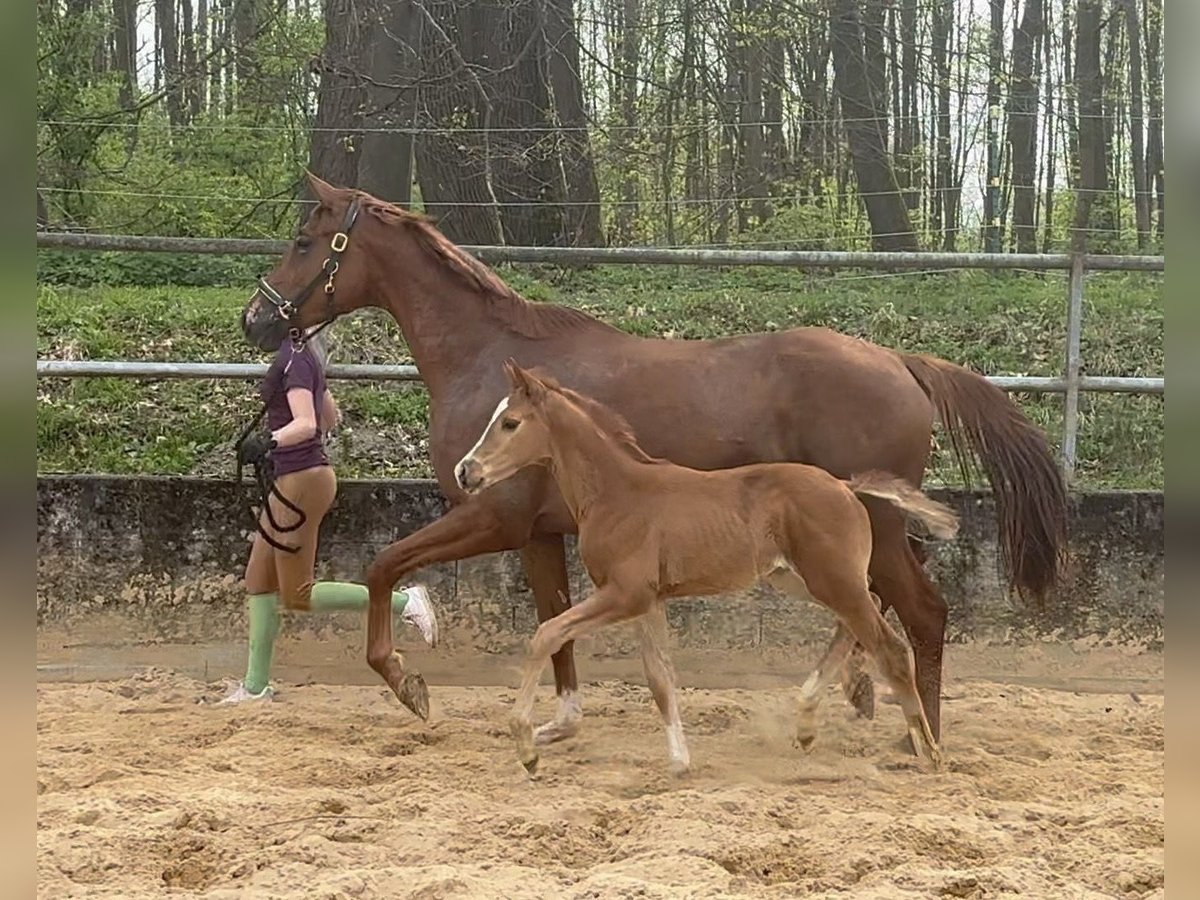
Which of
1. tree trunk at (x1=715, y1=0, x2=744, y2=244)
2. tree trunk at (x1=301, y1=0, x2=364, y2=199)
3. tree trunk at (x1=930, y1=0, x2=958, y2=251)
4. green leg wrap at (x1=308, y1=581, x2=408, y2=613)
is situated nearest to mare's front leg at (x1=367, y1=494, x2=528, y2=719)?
green leg wrap at (x1=308, y1=581, x2=408, y2=613)

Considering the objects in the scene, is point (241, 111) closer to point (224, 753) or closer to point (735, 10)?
point (735, 10)

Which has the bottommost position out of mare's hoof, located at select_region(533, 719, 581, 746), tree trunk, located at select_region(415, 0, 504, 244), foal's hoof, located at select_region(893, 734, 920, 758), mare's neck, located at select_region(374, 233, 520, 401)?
foal's hoof, located at select_region(893, 734, 920, 758)

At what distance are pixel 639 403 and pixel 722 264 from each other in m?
1.63

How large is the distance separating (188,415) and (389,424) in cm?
121

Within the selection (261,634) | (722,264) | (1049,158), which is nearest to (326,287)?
(261,634)

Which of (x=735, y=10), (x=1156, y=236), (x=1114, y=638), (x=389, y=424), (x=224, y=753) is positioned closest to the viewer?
(x=224, y=753)

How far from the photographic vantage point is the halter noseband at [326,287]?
4832 mm

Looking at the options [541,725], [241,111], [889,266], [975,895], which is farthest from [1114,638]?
[241,111]

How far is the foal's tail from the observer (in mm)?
4105

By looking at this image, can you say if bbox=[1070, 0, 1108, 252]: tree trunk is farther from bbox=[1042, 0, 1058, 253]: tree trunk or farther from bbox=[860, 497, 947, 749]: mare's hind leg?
bbox=[860, 497, 947, 749]: mare's hind leg

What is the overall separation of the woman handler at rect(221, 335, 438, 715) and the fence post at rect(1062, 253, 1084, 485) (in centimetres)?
331

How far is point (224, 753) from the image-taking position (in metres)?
4.28

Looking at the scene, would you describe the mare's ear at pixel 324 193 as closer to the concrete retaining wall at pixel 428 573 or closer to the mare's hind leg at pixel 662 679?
the concrete retaining wall at pixel 428 573

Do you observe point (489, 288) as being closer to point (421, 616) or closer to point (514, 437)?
point (514, 437)
